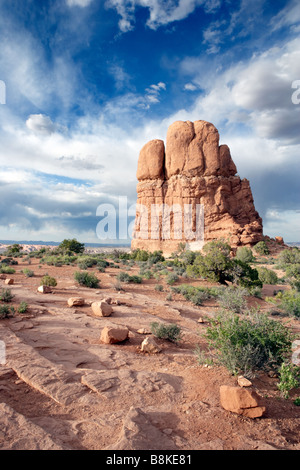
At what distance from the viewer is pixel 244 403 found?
121 inches

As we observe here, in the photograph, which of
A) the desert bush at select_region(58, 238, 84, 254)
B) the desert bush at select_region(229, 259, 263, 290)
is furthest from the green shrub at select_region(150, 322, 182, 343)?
the desert bush at select_region(58, 238, 84, 254)

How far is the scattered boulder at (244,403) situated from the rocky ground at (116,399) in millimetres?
72

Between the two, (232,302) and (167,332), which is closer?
(167,332)

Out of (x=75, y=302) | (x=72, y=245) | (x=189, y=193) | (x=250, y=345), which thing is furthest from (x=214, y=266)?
(x=189, y=193)

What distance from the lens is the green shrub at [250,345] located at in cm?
402

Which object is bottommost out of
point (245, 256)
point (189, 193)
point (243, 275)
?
point (243, 275)

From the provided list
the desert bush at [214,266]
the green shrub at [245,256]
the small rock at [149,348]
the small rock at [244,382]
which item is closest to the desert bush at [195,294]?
the desert bush at [214,266]

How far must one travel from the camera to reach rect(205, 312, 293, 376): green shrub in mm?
4023

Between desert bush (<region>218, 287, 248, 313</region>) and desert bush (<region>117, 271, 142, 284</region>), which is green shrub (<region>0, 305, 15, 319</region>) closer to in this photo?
Answer: desert bush (<region>218, 287, 248, 313</region>)

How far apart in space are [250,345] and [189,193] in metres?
39.6

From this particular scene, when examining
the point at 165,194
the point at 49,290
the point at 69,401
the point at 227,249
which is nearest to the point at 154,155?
the point at 165,194

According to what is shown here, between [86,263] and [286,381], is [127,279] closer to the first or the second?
[86,263]
